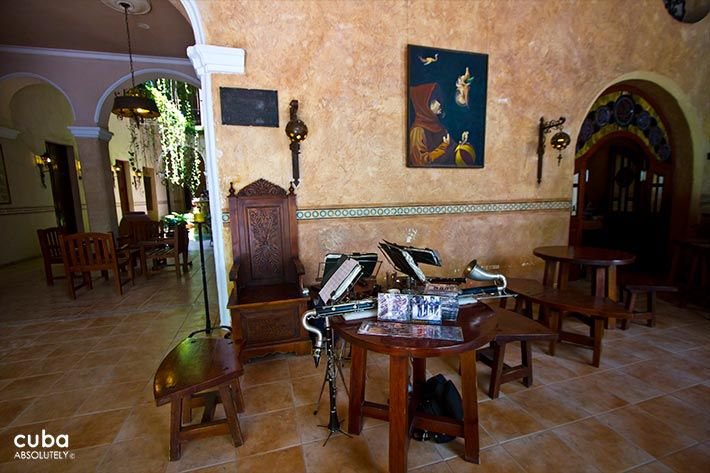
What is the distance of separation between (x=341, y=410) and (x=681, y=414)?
213 centimetres

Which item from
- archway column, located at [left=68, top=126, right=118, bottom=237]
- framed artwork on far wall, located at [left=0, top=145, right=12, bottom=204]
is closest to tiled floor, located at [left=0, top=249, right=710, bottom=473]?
archway column, located at [left=68, top=126, right=118, bottom=237]

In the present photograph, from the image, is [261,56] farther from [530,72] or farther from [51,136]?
[51,136]

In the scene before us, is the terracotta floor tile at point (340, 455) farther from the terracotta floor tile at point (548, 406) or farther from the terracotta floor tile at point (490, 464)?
the terracotta floor tile at point (548, 406)

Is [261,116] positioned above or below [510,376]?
above

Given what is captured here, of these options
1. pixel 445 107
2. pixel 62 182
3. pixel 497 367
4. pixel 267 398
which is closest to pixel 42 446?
pixel 267 398

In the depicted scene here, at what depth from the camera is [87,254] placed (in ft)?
14.2

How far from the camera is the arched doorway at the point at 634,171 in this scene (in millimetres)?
4809

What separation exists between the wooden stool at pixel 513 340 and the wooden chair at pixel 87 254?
4762mm

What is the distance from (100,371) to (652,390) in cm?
416

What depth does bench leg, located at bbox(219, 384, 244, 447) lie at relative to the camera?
5.89 feet

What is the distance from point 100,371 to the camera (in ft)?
8.59

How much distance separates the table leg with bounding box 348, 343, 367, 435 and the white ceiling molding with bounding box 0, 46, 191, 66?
6.19m

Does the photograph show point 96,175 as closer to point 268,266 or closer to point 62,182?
point 62,182

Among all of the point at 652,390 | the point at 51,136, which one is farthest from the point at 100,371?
the point at 51,136
